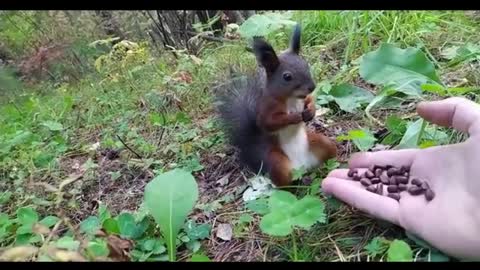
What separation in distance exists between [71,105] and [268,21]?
4.21 ft

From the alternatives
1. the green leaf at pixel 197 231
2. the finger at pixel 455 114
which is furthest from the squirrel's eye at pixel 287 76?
the green leaf at pixel 197 231

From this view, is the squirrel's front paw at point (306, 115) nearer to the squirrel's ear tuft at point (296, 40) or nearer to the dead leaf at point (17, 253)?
the squirrel's ear tuft at point (296, 40)

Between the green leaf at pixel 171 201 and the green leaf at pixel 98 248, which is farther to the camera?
the green leaf at pixel 171 201

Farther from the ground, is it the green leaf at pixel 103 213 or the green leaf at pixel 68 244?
the green leaf at pixel 68 244

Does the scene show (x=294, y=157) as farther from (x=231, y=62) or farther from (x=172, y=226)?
(x=231, y=62)

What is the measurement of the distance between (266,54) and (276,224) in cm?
67

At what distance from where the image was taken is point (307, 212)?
1.70 meters

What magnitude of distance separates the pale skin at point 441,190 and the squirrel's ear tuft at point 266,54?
0.42 m

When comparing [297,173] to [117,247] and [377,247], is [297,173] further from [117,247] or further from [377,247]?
[117,247]

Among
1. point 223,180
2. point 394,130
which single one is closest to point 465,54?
point 394,130

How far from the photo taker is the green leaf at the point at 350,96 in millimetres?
2490

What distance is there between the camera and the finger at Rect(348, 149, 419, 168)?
1.89 meters

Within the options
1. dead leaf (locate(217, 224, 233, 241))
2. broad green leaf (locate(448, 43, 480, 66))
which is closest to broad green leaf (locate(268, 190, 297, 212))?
dead leaf (locate(217, 224, 233, 241))
